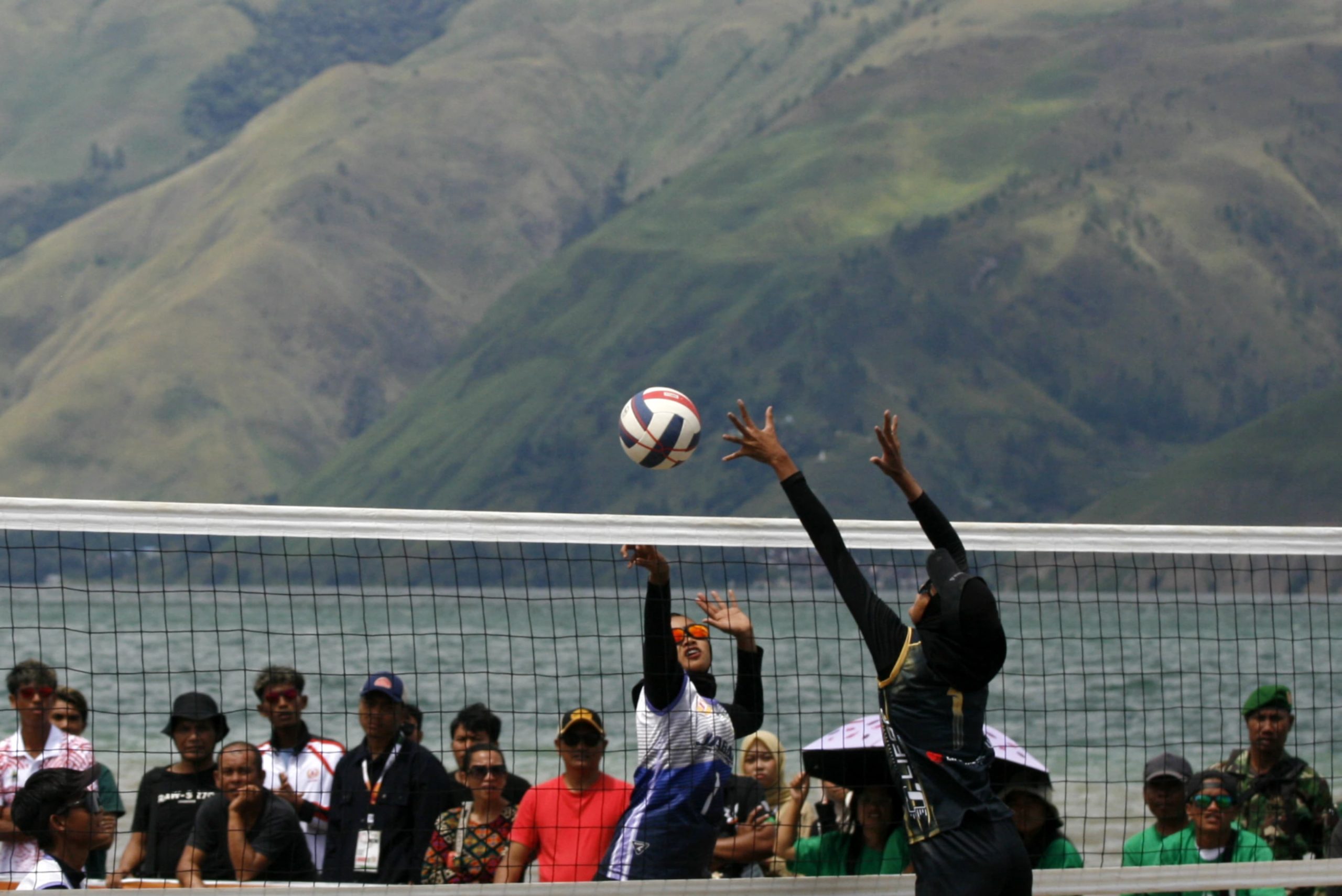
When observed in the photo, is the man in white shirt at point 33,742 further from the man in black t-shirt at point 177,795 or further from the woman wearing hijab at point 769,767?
the woman wearing hijab at point 769,767

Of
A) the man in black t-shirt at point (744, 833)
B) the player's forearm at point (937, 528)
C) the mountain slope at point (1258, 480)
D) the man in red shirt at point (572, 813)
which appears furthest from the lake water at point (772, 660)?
the mountain slope at point (1258, 480)

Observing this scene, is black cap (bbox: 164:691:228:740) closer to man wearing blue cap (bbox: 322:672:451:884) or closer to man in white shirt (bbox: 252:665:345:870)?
man in white shirt (bbox: 252:665:345:870)

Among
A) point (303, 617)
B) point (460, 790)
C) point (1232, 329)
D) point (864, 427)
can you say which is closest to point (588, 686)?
point (460, 790)

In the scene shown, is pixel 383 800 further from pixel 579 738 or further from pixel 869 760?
pixel 869 760

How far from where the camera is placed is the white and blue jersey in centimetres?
721

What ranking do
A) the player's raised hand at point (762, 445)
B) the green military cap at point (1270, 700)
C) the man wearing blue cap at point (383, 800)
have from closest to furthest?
the player's raised hand at point (762, 445) → the man wearing blue cap at point (383, 800) → the green military cap at point (1270, 700)

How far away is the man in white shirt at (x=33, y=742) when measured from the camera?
353 inches

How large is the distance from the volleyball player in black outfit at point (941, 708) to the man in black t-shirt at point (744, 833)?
243cm

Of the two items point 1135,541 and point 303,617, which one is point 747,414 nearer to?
point 1135,541

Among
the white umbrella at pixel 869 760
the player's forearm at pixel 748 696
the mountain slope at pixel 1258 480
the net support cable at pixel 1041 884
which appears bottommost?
the net support cable at pixel 1041 884

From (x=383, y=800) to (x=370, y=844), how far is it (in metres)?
0.22

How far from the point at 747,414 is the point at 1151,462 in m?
191

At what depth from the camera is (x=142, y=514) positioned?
302 inches

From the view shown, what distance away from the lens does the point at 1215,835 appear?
8.72 m
